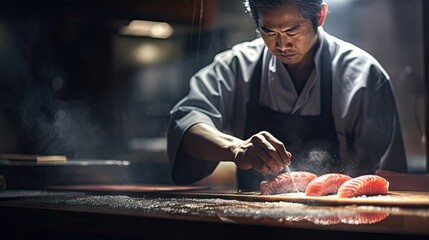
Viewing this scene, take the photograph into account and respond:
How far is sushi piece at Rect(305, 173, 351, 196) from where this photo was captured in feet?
7.09

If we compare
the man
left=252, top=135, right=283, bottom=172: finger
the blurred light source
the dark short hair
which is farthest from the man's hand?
the blurred light source

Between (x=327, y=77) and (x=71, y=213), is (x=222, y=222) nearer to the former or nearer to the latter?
(x=71, y=213)

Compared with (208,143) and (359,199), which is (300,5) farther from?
(359,199)

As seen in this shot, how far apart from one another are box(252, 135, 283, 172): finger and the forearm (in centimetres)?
24

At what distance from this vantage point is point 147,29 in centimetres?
536

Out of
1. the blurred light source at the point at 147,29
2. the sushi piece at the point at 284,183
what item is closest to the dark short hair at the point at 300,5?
the sushi piece at the point at 284,183

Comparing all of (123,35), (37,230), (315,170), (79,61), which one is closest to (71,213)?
(37,230)

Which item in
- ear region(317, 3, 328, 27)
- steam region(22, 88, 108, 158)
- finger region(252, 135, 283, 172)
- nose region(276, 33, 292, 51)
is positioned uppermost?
ear region(317, 3, 328, 27)

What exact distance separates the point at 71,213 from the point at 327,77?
1.25 m

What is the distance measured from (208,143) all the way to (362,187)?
2.41 ft

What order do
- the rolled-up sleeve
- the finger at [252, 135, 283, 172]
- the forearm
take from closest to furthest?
the finger at [252, 135, 283, 172] → the forearm → the rolled-up sleeve

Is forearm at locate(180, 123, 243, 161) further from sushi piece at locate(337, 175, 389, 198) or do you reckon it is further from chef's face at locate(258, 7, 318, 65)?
sushi piece at locate(337, 175, 389, 198)

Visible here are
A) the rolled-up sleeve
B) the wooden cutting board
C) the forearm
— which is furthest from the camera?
the rolled-up sleeve

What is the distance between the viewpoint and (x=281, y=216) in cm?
159
